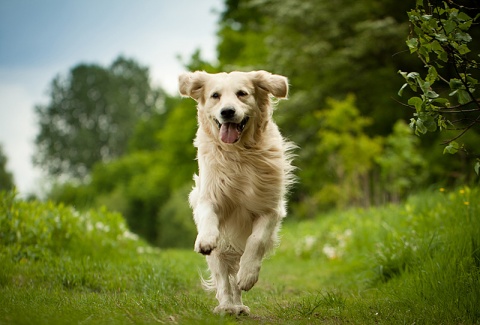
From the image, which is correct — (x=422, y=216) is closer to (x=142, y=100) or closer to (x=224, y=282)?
(x=224, y=282)

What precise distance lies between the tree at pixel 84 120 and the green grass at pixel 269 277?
1768 inches

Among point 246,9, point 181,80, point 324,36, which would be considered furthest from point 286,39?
point 181,80

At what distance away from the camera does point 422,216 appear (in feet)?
23.6

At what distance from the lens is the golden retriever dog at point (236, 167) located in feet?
15.9

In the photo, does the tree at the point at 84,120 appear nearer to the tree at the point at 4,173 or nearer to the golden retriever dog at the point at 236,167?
the tree at the point at 4,173

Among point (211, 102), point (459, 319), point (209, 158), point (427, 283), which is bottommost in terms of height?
point (427, 283)

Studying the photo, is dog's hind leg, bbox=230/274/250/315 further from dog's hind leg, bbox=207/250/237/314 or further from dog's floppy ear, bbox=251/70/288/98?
dog's floppy ear, bbox=251/70/288/98

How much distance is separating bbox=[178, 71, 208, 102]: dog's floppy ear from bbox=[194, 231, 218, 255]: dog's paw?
1556mm

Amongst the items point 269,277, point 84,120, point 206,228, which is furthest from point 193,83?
point 84,120

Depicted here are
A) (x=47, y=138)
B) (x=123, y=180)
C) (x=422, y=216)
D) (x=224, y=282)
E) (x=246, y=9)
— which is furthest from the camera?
(x=47, y=138)

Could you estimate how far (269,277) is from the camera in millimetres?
8195

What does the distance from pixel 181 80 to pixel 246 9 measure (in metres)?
25.3

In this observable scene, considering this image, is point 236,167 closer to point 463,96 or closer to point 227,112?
point 227,112

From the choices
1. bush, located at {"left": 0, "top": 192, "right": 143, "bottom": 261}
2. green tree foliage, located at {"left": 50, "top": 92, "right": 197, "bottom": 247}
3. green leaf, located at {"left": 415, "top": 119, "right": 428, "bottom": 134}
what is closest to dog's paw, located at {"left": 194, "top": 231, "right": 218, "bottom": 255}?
green leaf, located at {"left": 415, "top": 119, "right": 428, "bottom": 134}
